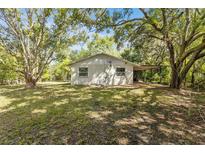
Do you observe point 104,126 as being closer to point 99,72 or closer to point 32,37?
point 32,37

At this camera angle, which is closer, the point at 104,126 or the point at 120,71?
the point at 104,126

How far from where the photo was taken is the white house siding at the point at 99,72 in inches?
531

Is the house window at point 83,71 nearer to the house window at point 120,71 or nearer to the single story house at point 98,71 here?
the single story house at point 98,71

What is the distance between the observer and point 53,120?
4.11m

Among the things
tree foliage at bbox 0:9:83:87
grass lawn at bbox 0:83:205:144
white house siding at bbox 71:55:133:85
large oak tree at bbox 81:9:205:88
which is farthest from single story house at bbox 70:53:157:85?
grass lawn at bbox 0:83:205:144

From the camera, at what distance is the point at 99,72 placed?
13547 mm

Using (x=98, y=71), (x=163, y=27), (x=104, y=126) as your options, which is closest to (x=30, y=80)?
(x=98, y=71)

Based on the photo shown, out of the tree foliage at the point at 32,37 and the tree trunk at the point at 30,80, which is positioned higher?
the tree foliage at the point at 32,37

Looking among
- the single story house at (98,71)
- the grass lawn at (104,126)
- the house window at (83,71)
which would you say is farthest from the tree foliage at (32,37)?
the grass lawn at (104,126)

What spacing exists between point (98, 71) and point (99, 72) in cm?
12

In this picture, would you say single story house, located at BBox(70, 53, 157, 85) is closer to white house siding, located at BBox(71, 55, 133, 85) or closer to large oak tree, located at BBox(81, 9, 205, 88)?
white house siding, located at BBox(71, 55, 133, 85)

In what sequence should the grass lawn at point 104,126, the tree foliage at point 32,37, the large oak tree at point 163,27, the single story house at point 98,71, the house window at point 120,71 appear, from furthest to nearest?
1. the house window at point 120,71
2. the single story house at point 98,71
3. the tree foliage at point 32,37
4. the large oak tree at point 163,27
5. the grass lawn at point 104,126

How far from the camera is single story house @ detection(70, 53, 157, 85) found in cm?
1348
